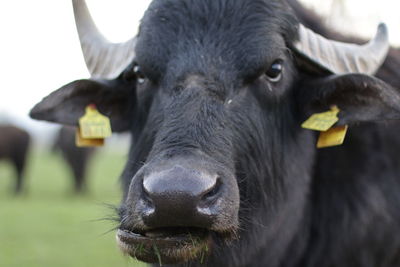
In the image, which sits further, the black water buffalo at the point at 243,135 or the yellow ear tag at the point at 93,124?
the yellow ear tag at the point at 93,124

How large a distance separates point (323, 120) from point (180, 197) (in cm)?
168

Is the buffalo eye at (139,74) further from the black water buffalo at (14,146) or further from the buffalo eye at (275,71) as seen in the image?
the black water buffalo at (14,146)

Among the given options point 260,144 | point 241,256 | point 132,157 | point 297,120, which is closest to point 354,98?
point 297,120

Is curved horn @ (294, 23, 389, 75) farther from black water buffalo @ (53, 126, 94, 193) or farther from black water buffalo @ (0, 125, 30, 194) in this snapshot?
black water buffalo @ (0, 125, 30, 194)

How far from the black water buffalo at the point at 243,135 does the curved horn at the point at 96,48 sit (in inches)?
0.5

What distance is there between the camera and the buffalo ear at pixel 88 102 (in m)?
4.73

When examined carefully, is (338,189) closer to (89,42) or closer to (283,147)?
(283,147)

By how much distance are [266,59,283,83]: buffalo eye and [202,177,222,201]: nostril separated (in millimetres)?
1175

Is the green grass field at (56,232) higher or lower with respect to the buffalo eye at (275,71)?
lower

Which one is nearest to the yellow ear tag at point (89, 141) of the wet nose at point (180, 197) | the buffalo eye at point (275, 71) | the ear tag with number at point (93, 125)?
the ear tag with number at point (93, 125)

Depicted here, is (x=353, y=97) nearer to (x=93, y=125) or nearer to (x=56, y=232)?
(x=93, y=125)

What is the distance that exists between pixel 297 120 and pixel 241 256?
44.1 inches

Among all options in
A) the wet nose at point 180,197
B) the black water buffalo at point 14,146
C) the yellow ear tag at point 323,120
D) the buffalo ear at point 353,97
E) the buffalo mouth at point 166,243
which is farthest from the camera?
the black water buffalo at point 14,146

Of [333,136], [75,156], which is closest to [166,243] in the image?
[333,136]
